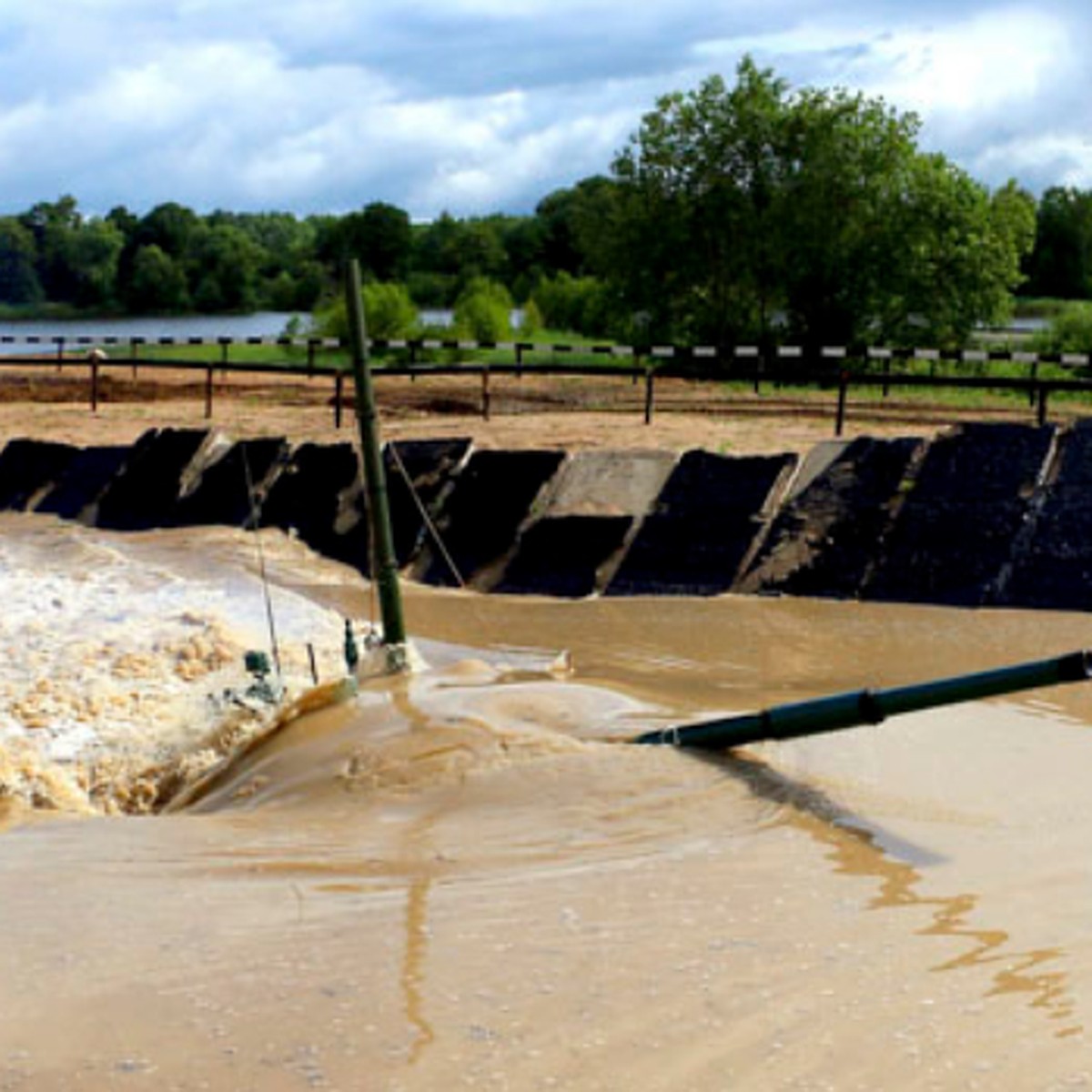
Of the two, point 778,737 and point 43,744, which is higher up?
point 778,737

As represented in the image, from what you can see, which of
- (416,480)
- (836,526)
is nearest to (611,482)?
(416,480)

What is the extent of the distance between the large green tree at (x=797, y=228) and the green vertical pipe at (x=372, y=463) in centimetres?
2424

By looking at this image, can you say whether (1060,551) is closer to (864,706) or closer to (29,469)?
(864,706)

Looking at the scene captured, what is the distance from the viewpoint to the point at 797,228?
32844 millimetres

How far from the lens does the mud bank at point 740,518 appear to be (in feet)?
42.4

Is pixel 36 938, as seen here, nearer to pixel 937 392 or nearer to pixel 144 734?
pixel 144 734

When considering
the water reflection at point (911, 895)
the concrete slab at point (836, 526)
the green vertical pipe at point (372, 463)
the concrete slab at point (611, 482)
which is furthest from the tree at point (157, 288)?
the water reflection at point (911, 895)

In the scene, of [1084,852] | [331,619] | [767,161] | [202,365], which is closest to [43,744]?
[331,619]

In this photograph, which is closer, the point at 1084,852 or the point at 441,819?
the point at 1084,852

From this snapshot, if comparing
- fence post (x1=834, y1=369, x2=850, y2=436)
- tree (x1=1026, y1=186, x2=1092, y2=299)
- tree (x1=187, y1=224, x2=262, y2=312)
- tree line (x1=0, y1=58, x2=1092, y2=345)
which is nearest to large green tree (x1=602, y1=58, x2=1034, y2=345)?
tree line (x1=0, y1=58, x2=1092, y2=345)

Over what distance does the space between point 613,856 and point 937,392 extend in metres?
21.4

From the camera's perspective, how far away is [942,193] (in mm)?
33094

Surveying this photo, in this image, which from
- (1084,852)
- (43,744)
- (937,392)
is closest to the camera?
(1084,852)

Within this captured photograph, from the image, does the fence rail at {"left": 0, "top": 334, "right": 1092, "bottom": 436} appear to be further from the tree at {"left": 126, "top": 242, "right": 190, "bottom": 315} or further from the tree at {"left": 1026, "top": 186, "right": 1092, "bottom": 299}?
the tree at {"left": 126, "top": 242, "right": 190, "bottom": 315}
